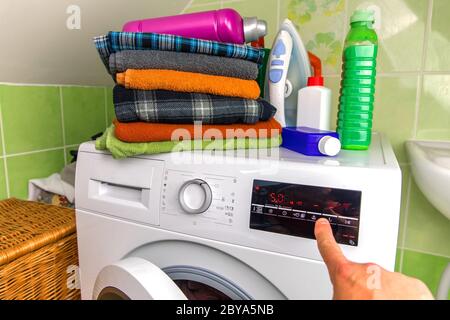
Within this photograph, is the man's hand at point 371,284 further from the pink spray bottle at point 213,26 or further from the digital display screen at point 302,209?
the pink spray bottle at point 213,26

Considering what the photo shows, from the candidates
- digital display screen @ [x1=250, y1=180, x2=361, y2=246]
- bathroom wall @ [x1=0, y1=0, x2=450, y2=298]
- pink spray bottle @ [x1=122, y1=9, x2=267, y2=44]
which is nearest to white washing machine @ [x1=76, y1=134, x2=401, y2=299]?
digital display screen @ [x1=250, y1=180, x2=361, y2=246]

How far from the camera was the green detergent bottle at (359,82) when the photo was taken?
670mm

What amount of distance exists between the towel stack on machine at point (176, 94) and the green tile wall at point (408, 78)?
46 centimetres

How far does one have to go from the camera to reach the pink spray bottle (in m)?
0.68

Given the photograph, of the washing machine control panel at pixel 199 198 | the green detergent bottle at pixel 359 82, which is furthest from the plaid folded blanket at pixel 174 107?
the green detergent bottle at pixel 359 82

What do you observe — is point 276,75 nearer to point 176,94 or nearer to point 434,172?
point 176,94

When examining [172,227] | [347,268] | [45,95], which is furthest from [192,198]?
[45,95]

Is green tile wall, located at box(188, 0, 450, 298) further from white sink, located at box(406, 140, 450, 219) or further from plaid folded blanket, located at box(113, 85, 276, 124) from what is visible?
plaid folded blanket, located at box(113, 85, 276, 124)

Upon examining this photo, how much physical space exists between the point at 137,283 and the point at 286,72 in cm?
58

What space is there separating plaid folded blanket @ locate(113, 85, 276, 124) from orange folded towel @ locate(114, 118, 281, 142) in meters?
0.01

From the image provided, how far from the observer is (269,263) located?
0.50m
